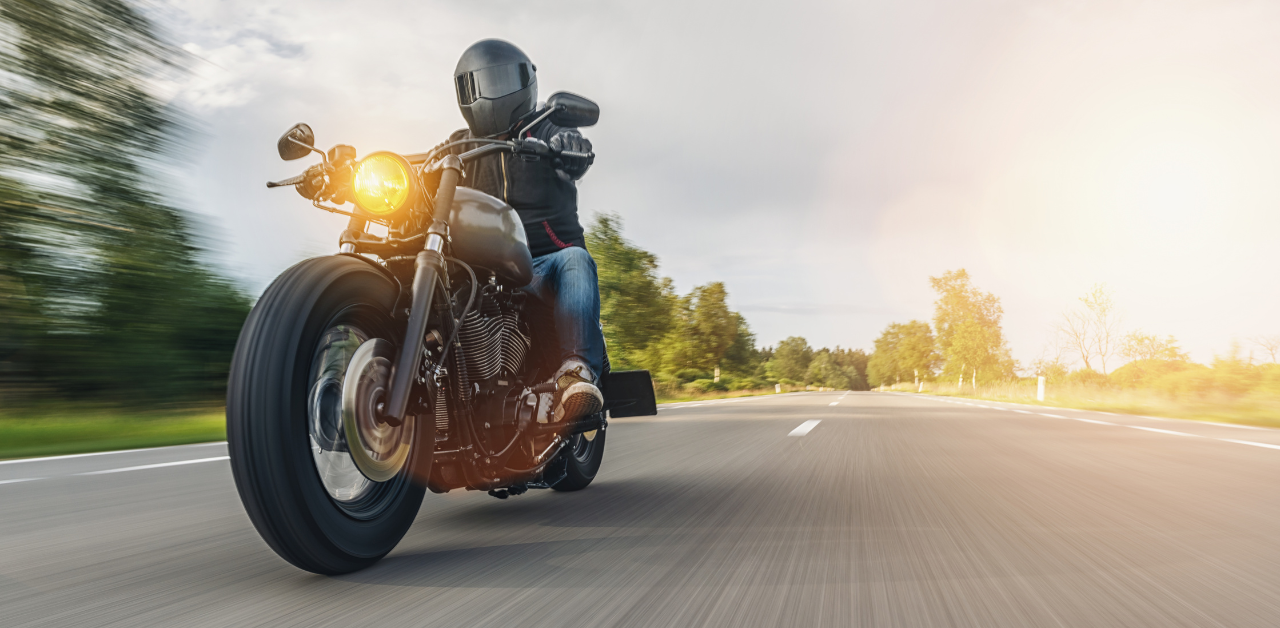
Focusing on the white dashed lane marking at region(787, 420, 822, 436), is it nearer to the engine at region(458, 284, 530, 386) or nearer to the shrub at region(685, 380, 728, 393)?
the engine at region(458, 284, 530, 386)

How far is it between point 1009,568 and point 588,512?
172 centimetres

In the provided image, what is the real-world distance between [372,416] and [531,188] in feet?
4.78

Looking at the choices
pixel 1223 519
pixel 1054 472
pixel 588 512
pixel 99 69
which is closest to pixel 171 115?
pixel 99 69

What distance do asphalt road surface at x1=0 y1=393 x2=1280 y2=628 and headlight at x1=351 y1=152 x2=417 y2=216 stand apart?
3.58 feet

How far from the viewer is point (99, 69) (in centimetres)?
1259

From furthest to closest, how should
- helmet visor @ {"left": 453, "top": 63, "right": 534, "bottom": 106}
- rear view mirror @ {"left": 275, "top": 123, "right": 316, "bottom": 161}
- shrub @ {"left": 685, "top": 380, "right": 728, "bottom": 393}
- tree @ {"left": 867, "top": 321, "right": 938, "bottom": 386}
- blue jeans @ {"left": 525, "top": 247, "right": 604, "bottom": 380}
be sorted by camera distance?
tree @ {"left": 867, "top": 321, "right": 938, "bottom": 386}, shrub @ {"left": 685, "top": 380, "right": 728, "bottom": 393}, blue jeans @ {"left": 525, "top": 247, "right": 604, "bottom": 380}, helmet visor @ {"left": 453, "top": 63, "right": 534, "bottom": 106}, rear view mirror @ {"left": 275, "top": 123, "right": 316, "bottom": 161}

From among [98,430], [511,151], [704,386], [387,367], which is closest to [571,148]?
[511,151]

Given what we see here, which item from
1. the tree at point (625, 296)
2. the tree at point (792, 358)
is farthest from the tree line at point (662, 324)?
the tree at point (792, 358)

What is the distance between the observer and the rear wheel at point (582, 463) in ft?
13.3

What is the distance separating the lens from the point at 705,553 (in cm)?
269

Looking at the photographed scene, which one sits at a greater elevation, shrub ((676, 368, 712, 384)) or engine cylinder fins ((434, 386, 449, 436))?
shrub ((676, 368, 712, 384))

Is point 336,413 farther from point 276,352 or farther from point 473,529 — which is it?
point 473,529

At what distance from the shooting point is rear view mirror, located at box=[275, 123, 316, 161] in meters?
2.59

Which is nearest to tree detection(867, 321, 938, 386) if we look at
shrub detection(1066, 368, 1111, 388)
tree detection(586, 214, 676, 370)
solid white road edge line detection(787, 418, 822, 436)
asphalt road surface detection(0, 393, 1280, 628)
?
shrub detection(1066, 368, 1111, 388)
